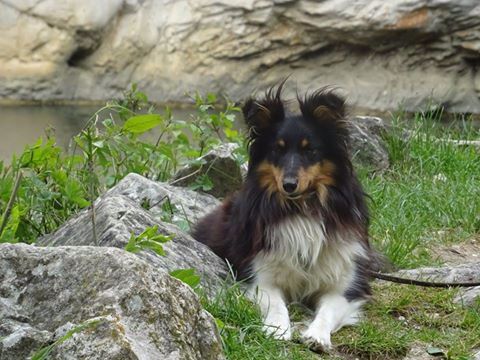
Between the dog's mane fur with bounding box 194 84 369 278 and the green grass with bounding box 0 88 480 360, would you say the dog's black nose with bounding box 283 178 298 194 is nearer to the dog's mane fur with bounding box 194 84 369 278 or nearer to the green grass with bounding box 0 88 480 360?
the dog's mane fur with bounding box 194 84 369 278

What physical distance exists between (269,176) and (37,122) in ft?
25.4

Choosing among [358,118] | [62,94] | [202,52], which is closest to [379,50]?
[202,52]

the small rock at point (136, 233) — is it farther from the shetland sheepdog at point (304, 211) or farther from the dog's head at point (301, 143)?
the dog's head at point (301, 143)

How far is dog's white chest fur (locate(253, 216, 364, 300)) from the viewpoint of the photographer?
4254mm

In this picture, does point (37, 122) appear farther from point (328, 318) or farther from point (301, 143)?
point (328, 318)

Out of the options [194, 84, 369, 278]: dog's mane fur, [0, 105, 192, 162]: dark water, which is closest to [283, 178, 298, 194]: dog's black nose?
[194, 84, 369, 278]: dog's mane fur

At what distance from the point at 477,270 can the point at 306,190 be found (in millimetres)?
875

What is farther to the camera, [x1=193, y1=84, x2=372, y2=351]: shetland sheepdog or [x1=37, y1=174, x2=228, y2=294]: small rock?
[x1=193, y1=84, x2=372, y2=351]: shetland sheepdog

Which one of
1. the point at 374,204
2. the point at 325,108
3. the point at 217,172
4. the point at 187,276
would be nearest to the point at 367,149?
the point at 374,204

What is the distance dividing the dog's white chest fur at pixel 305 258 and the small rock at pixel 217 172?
41.9 inches

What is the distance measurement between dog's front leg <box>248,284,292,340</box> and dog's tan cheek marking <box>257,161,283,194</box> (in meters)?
0.42

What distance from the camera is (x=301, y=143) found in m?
4.20

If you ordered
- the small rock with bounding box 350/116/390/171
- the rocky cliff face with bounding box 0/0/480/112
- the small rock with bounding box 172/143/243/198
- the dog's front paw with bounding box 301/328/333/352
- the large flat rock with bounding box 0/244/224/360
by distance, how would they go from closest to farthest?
the large flat rock with bounding box 0/244/224/360, the dog's front paw with bounding box 301/328/333/352, the small rock with bounding box 172/143/243/198, the small rock with bounding box 350/116/390/171, the rocky cliff face with bounding box 0/0/480/112

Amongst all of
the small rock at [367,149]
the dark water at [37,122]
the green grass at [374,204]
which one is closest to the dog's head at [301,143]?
the green grass at [374,204]
